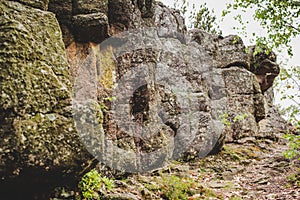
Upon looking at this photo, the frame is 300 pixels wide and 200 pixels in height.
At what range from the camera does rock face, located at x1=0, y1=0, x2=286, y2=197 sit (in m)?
4.18

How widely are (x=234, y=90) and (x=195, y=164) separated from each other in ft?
22.4

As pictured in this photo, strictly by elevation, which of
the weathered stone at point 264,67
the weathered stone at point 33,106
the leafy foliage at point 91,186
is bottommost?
the leafy foliage at point 91,186

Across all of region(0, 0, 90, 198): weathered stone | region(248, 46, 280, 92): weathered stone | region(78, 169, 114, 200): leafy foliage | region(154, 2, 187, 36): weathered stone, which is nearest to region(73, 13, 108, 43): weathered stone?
region(0, 0, 90, 198): weathered stone

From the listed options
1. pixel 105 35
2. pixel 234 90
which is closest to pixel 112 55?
pixel 105 35

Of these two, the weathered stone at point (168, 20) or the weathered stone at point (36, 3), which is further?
the weathered stone at point (168, 20)

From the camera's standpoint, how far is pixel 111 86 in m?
7.70

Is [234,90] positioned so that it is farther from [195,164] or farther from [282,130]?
[195,164]

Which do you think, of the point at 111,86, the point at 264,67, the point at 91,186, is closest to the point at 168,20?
the point at 264,67

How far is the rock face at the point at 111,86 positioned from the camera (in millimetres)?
4180

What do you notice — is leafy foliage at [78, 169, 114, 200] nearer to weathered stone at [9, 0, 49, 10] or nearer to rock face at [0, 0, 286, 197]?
rock face at [0, 0, 286, 197]

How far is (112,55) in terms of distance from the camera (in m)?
7.96

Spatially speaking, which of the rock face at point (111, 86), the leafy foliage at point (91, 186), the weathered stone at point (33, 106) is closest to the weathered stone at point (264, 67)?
A: the rock face at point (111, 86)

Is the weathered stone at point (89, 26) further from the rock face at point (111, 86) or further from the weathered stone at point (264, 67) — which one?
the weathered stone at point (264, 67)

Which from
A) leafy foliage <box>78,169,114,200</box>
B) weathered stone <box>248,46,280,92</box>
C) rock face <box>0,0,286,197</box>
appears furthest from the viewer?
weathered stone <box>248,46,280,92</box>
